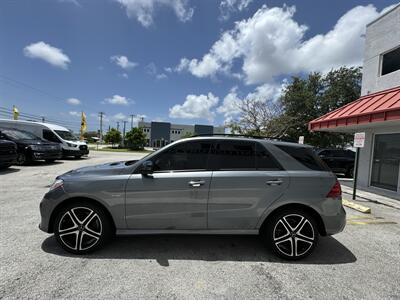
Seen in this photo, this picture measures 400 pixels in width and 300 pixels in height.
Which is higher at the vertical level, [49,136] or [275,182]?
[49,136]

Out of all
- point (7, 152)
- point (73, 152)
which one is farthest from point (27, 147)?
point (73, 152)

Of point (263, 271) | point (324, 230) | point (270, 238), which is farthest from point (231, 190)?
point (324, 230)

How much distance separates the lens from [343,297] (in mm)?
2379

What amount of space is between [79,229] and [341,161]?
1397cm

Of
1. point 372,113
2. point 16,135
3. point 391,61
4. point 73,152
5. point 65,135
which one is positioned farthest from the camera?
point 65,135

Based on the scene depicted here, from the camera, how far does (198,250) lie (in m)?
3.28

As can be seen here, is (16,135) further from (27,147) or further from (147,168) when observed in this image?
(147,168)

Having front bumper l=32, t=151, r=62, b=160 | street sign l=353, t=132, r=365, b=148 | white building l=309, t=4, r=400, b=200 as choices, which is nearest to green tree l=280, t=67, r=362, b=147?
white building l=309, t=4, r=400, b=200

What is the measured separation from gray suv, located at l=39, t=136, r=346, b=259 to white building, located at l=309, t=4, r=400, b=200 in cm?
584

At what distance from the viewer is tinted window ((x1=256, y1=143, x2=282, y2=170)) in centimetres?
316

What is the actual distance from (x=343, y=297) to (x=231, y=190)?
1661 millimetres

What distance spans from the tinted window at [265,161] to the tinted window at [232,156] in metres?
0.07

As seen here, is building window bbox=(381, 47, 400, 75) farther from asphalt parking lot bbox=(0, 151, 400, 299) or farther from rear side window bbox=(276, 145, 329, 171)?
rear side window bbox=(276, 145, 329, 171)

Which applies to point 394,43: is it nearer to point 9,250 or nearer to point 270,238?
point 270,238
